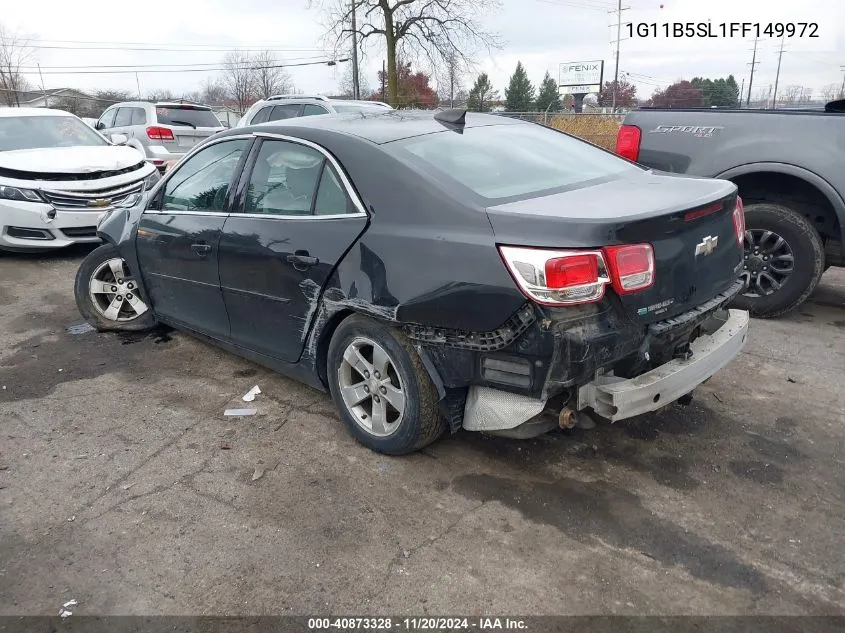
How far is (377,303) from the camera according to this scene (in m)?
2.99

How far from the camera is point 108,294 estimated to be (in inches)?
207

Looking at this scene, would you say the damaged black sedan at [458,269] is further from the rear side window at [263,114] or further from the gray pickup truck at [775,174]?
the rear side window at [263,114]

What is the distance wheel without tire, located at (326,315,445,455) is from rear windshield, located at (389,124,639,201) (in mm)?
803

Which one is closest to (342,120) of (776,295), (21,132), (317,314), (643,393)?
(317,314)

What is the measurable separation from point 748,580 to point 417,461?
1526mm

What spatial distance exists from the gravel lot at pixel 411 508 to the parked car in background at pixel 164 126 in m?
9.39

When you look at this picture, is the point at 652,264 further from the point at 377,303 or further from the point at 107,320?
the point at 107,320

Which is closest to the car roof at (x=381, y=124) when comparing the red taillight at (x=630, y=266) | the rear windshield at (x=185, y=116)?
the red taillight at (x=630, y=266)

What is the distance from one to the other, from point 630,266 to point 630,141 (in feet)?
11.2

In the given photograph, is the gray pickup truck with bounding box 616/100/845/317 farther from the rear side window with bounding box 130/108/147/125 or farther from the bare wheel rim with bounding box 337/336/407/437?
the rear side window with bounding box 130/108/147/125

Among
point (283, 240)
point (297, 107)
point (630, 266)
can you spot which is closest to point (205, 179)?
point (283, 240)

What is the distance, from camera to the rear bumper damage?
2.71m

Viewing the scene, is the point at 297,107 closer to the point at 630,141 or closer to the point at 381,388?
the point at 630,141

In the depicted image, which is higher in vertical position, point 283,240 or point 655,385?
point 283,240
